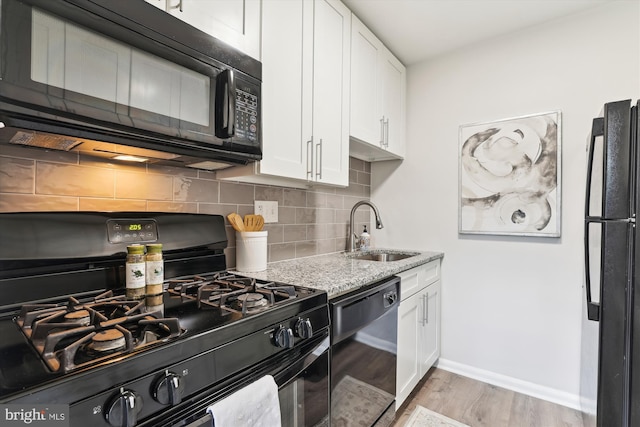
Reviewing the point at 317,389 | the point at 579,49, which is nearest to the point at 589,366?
the point at 317,389

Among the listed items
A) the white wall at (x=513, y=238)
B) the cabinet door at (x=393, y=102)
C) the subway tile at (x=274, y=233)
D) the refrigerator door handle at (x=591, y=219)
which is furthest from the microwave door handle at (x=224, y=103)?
the white wall at (x=513, y=238)

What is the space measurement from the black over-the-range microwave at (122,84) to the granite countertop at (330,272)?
0.55 meters

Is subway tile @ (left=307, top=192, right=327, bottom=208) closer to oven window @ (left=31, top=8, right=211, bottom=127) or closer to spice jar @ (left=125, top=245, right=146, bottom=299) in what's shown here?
oven window @ (left=31, top=8, right=211, bottom=127)

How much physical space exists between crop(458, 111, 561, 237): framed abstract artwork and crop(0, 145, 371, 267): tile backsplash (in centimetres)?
97

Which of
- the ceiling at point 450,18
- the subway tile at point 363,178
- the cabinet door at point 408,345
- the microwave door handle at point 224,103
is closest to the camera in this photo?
the microwave door handle at point 224,103

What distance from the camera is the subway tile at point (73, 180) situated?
39.6 inches

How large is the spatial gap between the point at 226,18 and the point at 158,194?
2.44ft

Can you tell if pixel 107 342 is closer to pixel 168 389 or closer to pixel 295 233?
pixel 168 389

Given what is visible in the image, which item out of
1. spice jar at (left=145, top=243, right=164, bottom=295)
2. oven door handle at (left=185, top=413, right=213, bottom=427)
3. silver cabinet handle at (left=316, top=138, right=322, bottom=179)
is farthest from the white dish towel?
silver cabinet handle at (left=316, top=138, right=322, bottom=179)

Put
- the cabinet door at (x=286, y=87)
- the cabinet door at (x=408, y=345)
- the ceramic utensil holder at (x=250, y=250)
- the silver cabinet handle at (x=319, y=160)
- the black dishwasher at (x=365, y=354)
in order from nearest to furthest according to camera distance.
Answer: the black dishwasher at (x=365, y=354)
the cabinet door at (x=286, y=87)
the ceramic utensil holder at (x=250, y=250)
the silver cabinet handle at (x=319, y=160)
the cabinet door at (x=408, y=345)

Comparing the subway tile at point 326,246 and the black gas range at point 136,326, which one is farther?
the subway tile at point 326,246

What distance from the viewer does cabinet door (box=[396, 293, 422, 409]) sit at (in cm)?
172

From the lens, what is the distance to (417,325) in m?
1.95

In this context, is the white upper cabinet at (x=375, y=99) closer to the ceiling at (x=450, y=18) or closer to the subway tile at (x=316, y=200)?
the ceiling at (x=450, y=18)
